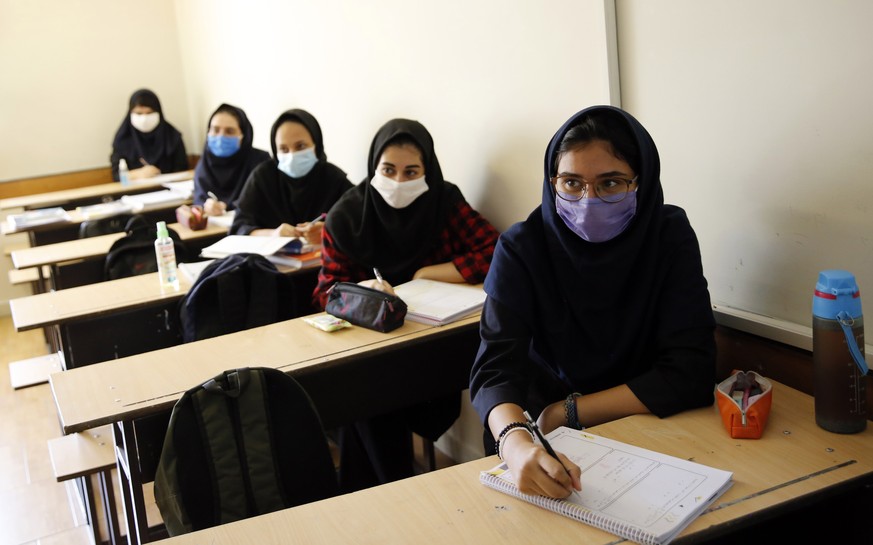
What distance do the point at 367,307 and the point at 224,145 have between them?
2.45m

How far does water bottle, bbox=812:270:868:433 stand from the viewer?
1479 millimetres

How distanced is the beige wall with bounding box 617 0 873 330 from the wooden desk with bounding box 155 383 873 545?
1.14 ft

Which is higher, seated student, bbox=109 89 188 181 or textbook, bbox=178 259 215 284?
seated student, bbox=109 89 188 181

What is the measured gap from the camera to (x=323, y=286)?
9.21 feet

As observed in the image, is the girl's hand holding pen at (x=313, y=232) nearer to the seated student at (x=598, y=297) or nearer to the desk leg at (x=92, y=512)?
the desk leg at (x=92, y=512)

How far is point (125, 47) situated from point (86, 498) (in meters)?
4.60

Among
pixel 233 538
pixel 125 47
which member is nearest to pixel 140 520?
pixel 233 538

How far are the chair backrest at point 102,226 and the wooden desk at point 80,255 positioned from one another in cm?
24

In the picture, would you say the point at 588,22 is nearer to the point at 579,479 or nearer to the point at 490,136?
the point at 490,136

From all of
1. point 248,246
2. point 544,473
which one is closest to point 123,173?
point 248,246

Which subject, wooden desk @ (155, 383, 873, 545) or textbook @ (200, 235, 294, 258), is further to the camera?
textbook @ (200, 235, 294, 258)

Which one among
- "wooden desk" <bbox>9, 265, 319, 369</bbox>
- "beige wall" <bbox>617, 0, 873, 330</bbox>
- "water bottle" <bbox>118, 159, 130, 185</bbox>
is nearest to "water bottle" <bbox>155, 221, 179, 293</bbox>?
"wooden desk" <bbox>9, 265, 319, 369</bbox>

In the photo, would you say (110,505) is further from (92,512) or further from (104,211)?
(104,211)

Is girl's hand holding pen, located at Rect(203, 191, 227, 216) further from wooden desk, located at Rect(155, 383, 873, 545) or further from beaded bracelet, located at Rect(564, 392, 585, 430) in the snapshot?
wooden desk, located at Rect(155, 383, 873, 545)
